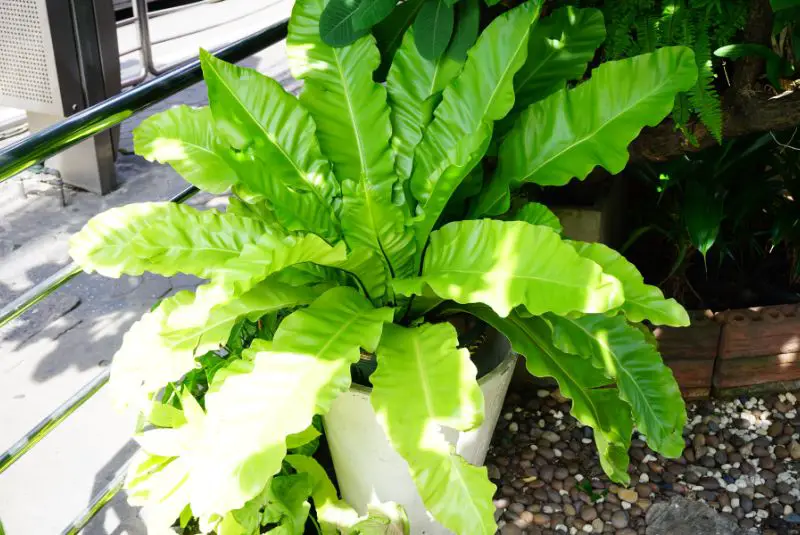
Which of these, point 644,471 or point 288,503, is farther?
point 644,471

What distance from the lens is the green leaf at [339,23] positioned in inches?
65.9

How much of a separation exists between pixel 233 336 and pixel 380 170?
51cm

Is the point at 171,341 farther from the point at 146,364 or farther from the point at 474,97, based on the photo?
the point at 474,97

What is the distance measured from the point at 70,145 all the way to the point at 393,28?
795mm

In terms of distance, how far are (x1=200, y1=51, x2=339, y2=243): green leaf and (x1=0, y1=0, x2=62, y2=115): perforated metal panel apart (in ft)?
6.71

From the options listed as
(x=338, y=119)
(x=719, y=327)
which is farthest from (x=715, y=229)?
(x=338, y=119)

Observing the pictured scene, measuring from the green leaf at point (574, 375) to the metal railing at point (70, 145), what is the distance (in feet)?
2.66

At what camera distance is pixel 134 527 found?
192cm

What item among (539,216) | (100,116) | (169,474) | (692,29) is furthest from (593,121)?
(169,474)

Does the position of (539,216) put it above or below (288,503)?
above

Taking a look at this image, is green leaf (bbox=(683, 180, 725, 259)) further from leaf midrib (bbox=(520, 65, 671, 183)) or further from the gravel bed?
leaf midrib (bbox=(520, 65, 671, 183))

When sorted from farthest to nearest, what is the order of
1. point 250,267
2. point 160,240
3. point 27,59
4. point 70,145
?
point 27,59, point 160,240, point 70,145, point 250,267

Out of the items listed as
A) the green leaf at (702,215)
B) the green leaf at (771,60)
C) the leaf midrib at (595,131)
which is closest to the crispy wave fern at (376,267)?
the leaf midrib at (595,131)

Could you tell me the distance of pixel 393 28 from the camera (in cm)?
187
